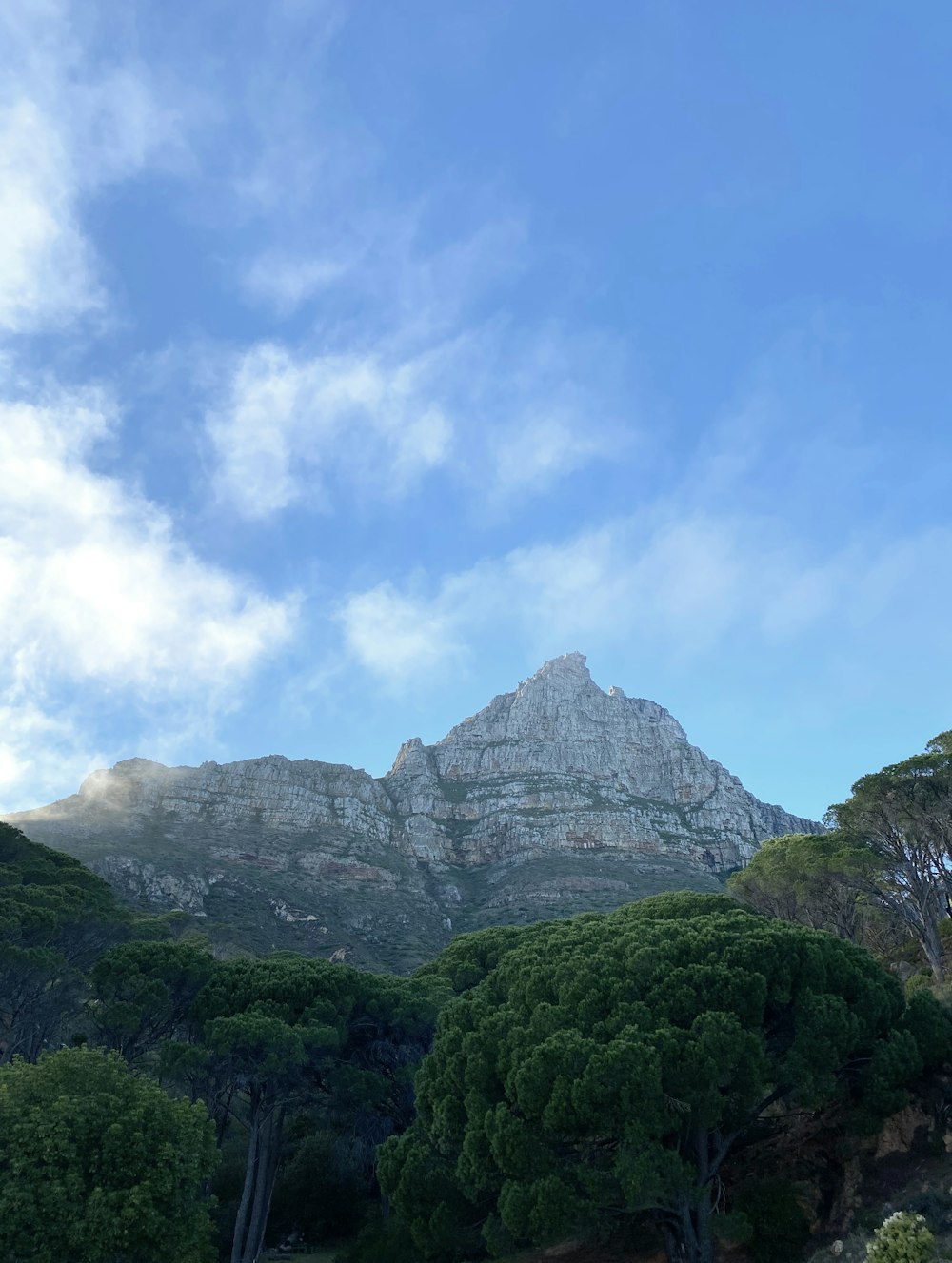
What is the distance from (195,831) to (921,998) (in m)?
77.1

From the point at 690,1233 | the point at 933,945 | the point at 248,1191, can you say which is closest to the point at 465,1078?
the point at 690,1233

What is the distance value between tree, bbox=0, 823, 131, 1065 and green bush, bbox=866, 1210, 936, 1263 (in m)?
24.0

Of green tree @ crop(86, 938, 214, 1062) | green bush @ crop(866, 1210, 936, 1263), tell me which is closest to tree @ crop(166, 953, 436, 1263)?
green tree @ crop(86, 938, 214, 1062)

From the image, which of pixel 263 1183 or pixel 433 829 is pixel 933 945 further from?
pixel 433 829

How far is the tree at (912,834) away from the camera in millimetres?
28531

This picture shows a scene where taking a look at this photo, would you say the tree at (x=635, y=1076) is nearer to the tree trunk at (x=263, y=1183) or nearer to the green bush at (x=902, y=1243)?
the green bush at (x=902, y=1243)

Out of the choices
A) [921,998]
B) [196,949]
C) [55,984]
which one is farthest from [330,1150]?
[921,998]

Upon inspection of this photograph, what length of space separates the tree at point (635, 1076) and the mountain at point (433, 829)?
36.7 m

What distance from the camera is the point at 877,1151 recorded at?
1720 cm

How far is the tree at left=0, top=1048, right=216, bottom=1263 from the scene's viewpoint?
12.5m

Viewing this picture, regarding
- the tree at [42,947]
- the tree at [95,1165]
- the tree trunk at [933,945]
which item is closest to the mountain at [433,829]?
the tree at [42,947]

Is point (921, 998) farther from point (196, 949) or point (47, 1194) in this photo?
point (196, 949)

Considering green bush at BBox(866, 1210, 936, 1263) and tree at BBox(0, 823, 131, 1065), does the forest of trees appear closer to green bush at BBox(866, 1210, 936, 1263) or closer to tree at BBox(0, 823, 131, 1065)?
tree at BBox(0, 823, 131, 1065)

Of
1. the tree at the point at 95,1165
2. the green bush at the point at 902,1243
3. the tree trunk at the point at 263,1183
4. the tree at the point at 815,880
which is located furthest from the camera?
the tree at the point at 815,880
